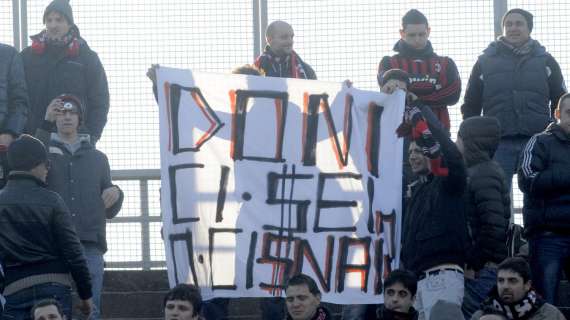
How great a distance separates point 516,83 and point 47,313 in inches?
178

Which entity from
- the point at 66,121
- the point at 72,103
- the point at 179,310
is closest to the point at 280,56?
the point at 72,103

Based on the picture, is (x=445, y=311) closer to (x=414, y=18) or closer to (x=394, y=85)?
(x=394, y=85)

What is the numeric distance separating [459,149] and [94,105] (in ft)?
10.0

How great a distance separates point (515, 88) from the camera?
49.9ft

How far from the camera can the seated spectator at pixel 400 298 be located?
500 inches

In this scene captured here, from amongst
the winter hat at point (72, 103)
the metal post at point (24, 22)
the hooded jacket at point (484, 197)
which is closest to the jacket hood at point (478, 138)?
the hooded jacket at point (484, 197)

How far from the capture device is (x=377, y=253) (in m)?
13.6

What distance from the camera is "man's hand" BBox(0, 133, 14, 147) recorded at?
14242 millimetres

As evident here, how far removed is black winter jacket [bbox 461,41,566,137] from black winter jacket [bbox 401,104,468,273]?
2.07 metres

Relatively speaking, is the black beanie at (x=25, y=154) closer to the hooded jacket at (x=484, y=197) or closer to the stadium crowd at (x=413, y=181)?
the stadium crowd at (x=413, y=181)

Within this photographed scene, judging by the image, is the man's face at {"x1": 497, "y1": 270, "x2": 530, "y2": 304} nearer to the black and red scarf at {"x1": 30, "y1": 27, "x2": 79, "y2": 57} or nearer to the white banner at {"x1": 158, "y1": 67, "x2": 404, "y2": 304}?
the white banner at {"x1": 158, "y1": 67, "x2": 404, "y2": 304}

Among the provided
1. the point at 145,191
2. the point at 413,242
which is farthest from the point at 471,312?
the point at 145,191

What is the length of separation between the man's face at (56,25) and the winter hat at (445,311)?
4.10m

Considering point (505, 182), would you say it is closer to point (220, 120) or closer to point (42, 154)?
point (220, 120)
